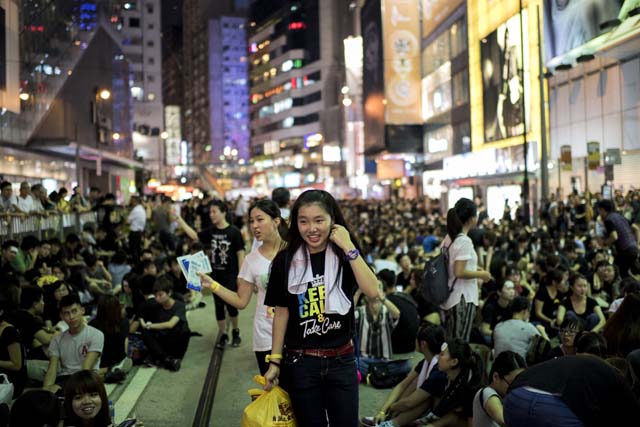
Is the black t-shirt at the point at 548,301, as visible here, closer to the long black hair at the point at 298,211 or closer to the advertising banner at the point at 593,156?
the long black hair at the point at 298,211

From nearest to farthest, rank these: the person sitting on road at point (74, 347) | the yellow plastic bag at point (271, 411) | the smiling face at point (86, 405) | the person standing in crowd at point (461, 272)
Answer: the yellow plastic bag at point (271, 411), the smiling face at point (86, 405), the person standing in crowd at point (461, 272), the person sitting on road at point (74, 347)

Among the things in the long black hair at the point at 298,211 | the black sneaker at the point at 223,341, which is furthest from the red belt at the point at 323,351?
the black sneaker at the point at 223,341

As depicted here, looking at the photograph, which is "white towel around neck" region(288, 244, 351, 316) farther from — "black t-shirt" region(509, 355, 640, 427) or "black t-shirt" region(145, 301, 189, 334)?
"black t-shirt" region(145, 301, 189, 334)

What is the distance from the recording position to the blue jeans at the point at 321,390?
3746mm

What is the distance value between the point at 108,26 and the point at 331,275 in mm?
47394

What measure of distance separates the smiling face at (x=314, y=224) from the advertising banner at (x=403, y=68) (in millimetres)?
55444

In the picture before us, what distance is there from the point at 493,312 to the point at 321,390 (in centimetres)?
554

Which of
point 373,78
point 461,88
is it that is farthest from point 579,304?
point 373,78

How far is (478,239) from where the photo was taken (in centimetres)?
1262

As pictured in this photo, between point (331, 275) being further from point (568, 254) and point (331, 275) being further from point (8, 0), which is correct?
point (8, 0)

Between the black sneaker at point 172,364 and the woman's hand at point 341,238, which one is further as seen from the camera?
the black sneaker at point 172,364

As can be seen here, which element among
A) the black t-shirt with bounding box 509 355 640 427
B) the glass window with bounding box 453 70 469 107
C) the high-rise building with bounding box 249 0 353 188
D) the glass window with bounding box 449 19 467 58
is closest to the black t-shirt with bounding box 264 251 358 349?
the black t-shirt with bounding box 509 355 640 427

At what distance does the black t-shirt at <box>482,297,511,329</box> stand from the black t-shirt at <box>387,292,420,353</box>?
0.80 m

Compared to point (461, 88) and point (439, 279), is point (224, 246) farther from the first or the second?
point (461, 88)
